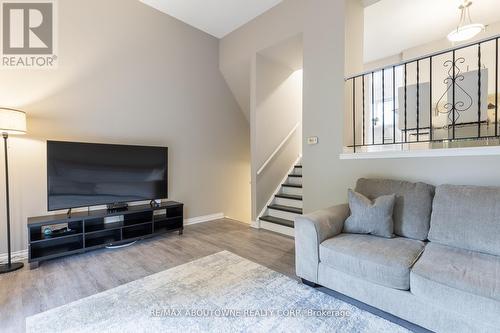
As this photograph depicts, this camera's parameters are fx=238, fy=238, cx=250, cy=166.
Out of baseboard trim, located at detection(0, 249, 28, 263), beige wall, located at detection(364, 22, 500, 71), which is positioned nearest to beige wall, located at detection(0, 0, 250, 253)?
baseboard trim, located at detection(0, 249, 28, 263)

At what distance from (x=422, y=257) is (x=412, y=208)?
580 mm

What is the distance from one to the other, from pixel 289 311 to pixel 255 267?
764 millimetres

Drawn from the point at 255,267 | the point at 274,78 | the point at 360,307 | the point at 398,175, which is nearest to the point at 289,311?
the point at 360,307

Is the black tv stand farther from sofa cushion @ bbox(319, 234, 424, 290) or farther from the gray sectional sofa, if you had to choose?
sofa cushion @ bbox(319, 234, 424, 290)

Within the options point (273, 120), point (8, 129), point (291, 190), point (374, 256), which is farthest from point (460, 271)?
point (8, 129)

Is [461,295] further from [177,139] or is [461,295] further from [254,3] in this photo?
[254,3]

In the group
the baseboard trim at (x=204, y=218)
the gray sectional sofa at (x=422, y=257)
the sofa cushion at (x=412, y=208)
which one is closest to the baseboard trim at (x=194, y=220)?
the baseboard trim at (x=204, y=218)

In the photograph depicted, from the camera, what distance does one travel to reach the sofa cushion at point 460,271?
135 cm

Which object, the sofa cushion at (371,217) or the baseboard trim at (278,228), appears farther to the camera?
the baseboard trim at (278,228)

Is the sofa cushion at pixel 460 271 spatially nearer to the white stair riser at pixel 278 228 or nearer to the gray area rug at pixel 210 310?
the gray area rug at pixel 210 310

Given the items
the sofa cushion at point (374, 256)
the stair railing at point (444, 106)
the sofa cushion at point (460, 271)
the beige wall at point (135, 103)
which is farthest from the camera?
the beige wall at point (135, 103)

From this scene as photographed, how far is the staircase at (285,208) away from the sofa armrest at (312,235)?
135 cm

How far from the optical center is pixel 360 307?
1.88 metres

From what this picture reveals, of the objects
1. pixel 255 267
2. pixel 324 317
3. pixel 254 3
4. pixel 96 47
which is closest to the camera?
pixel 324 317
